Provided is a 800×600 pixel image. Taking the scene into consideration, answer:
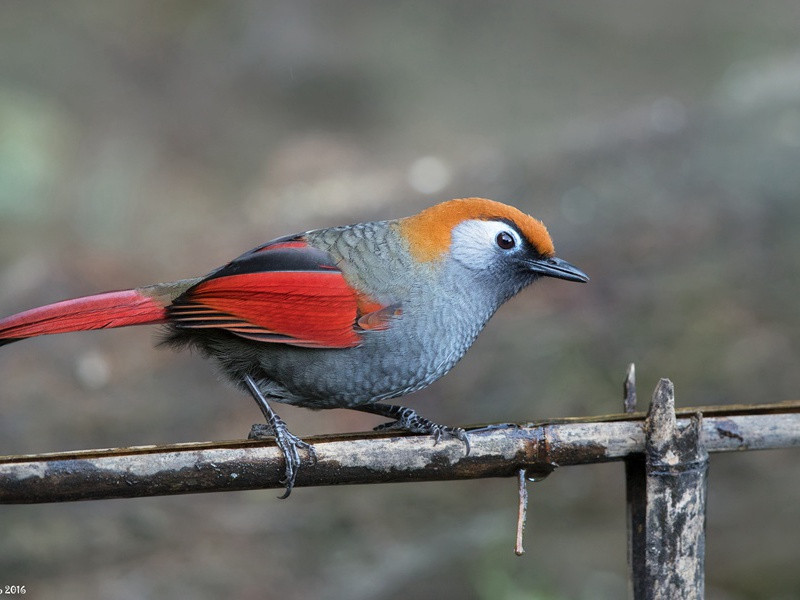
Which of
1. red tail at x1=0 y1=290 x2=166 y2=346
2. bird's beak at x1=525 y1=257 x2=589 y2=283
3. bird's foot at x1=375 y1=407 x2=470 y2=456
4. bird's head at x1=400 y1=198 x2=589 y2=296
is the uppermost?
bird's head at x1=400 y1=198 x2=589 y2=296

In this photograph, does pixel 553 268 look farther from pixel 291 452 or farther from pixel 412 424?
pixel 291 452

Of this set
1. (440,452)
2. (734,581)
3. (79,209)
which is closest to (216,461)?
(440,452)

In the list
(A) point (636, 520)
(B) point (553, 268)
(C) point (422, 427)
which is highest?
(B) point (553, 268)

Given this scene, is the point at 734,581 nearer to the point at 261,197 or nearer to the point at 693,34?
the point at 261,197

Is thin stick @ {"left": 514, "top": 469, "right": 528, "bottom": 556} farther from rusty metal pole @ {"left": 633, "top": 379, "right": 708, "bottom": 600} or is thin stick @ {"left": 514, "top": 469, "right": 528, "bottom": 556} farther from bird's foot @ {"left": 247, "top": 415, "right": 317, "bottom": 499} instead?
bird's foot @ {"left": 247, "top": 415, "right": 317, "bottom": 499}

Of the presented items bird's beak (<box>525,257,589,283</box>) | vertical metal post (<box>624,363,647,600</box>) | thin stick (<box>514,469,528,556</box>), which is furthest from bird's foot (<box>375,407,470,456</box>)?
bird's beak (<box>525,257,589,283</box>)

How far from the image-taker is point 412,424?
3.71 metres

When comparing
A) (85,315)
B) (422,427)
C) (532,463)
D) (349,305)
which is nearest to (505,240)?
(349,305)

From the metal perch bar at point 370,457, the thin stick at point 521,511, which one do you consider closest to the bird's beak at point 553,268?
the metal perch bar at point 370,457

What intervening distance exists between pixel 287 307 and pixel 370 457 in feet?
2.14

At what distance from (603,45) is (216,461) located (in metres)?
7.55

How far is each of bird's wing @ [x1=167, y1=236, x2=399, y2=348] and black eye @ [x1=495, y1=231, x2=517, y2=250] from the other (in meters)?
0.46

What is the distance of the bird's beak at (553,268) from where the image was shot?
3.64 meters

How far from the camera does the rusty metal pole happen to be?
312 centimetres
